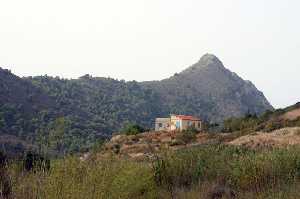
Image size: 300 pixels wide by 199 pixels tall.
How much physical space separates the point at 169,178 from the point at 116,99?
353 feet

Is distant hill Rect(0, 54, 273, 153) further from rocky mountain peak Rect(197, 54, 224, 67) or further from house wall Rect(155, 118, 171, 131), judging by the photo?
house wall Rect(155, 118, 171, 131)

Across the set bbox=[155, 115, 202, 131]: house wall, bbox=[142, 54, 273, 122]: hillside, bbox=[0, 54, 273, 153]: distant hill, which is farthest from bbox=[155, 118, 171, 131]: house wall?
bbox=[142, 54, 273, 122]: hillside

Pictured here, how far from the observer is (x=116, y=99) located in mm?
117812

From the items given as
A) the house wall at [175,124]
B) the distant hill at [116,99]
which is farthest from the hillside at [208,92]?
the house wall at [175,124]

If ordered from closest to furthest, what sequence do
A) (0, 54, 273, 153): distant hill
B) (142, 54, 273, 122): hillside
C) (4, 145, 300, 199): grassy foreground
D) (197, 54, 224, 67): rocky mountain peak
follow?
(4, 145, 300, 199): grassy foreground → (0, 54, 273, 153): distant hill → (142, 54, 273, 122): hillside → (197, 54, 224, 67): rocky mountain peak

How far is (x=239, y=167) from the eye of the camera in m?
10.9

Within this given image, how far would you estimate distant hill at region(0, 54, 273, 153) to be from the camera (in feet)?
245

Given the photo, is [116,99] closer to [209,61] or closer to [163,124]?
[163,124]

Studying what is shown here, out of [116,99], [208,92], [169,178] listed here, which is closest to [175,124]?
[116,99]

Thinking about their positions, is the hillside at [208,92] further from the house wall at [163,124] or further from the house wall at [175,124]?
the house wall at [175,124]

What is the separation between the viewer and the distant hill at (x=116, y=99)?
74812 millimetres

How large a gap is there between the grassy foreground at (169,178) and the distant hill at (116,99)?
43784 millimetres

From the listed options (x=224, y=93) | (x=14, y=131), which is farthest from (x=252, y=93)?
(x=14, y=131)

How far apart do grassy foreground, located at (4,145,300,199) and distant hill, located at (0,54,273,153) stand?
43.8 metres
